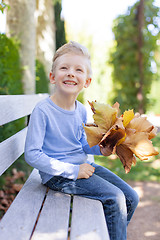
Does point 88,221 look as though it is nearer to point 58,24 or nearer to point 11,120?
point 11,120

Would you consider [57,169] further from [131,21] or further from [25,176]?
[131,21]

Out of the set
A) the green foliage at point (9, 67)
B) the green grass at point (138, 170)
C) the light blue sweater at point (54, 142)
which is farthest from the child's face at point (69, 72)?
the green grass at point (138, 170)

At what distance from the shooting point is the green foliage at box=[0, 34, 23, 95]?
3.26 m

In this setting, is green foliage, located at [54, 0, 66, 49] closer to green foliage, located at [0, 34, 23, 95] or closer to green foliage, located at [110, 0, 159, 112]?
green foliage, located at [110, 0, 159, 112]

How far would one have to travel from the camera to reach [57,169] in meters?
1.85

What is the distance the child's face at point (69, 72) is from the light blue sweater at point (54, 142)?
15 centimetres

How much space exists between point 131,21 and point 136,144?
1084 cm

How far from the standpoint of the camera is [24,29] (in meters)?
4.43

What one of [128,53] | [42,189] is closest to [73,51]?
[42,189]

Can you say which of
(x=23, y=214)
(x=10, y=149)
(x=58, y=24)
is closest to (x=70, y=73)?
(x=10, y=149)

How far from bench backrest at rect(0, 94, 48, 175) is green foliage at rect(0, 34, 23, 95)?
603 millimetres

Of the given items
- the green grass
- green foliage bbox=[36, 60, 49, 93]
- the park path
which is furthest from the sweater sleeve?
green foliage bbox=[36, 60, 49, 93]

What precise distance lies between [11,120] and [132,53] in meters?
10.2

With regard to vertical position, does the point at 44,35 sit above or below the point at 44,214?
above
